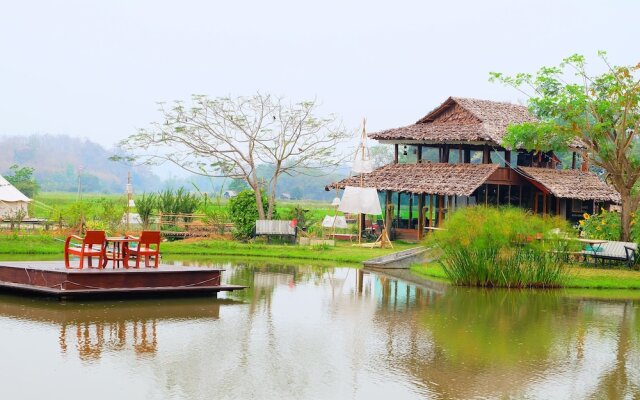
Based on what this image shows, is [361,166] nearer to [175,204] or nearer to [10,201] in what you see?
[175,204]

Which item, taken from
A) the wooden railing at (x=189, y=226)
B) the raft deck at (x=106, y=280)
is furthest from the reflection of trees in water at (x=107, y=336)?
the wooden railing at (x=189, y=226)

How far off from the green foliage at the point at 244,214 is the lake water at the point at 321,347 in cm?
1451

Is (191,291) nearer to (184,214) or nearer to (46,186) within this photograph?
(184,214)

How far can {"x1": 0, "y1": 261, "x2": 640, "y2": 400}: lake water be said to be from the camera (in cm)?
991

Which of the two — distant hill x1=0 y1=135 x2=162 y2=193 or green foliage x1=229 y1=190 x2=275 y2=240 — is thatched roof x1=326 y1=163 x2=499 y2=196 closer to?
green foliage x1=229 y1=190 x2=275 y2=240

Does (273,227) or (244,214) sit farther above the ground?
(244,214)

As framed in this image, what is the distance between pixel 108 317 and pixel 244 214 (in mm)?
19447

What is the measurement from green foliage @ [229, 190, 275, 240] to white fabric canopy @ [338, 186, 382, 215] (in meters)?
3.34

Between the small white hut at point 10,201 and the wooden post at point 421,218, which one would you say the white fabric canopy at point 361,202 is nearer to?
the wooden post at point 421,218

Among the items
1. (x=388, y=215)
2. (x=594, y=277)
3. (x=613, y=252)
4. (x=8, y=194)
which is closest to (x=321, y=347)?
(x=594, y=277)

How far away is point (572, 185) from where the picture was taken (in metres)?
35.3

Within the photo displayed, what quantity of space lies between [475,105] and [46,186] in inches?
4797

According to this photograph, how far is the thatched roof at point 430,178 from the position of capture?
109ft

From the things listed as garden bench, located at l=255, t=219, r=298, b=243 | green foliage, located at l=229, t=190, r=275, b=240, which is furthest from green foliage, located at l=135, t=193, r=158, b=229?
garden bench, located at l=255, t=219, r=298, b=243
